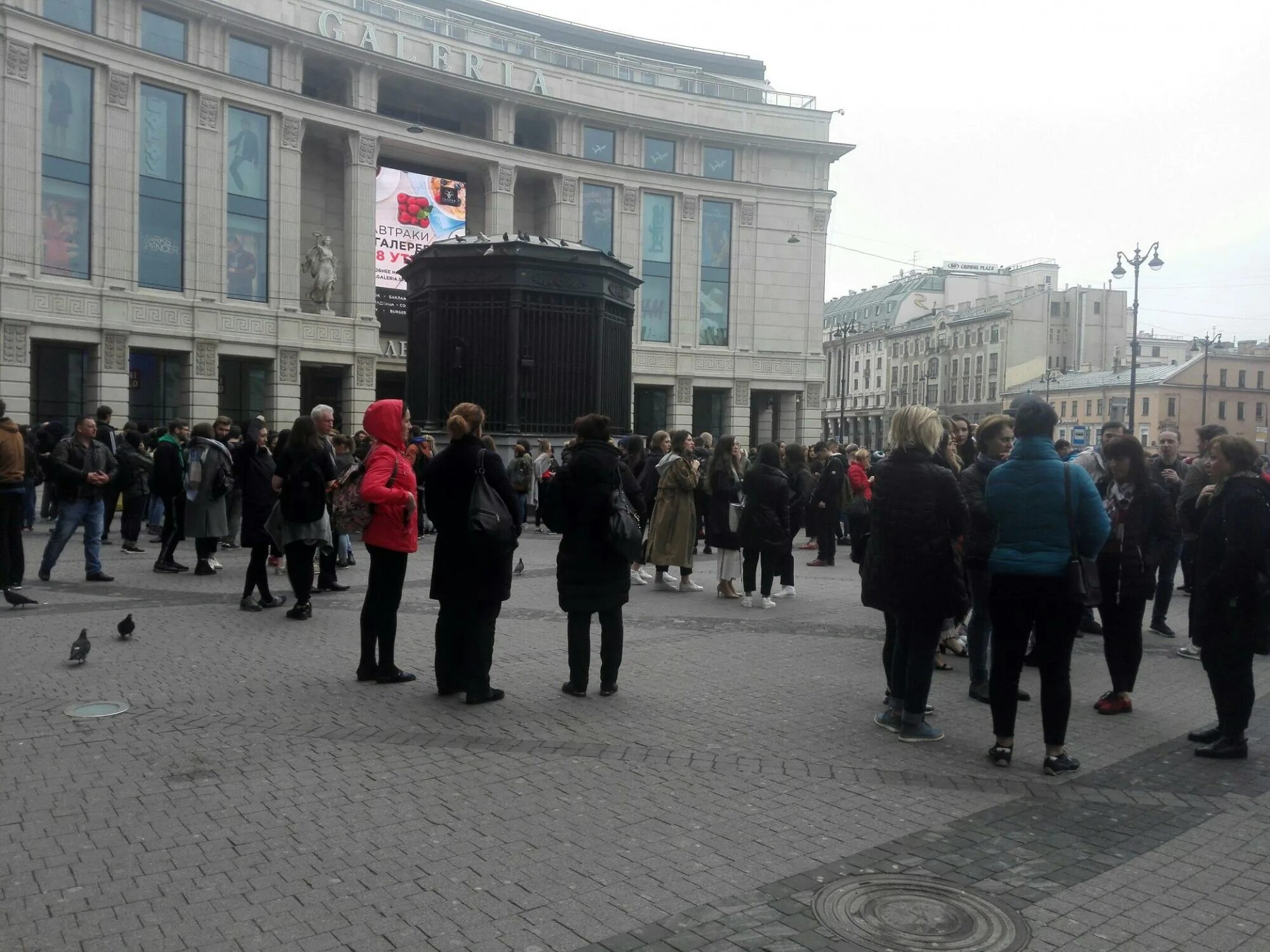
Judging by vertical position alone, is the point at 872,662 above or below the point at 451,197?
below

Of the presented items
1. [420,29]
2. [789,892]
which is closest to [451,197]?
[420,29]

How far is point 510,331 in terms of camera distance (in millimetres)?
19578

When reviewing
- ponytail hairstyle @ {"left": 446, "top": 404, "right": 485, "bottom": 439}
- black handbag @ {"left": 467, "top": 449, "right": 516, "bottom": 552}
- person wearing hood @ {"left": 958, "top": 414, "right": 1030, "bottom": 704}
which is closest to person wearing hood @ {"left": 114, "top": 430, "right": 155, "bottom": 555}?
ponytail hairstyle @ {"left": 446, "top": 404, "right": 485, "bottom": 439}

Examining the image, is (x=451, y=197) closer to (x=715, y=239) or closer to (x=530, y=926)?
(x=715, y=239)

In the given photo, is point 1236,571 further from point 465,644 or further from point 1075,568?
point 465,644

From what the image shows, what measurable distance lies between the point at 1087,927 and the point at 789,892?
3.55 ft

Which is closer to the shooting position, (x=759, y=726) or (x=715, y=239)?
(x=759, y=726)

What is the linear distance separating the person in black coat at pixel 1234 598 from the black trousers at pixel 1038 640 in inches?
43.1

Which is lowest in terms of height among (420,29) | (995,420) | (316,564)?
(316,564)

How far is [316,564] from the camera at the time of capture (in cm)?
1434

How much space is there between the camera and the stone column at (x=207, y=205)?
35.0m

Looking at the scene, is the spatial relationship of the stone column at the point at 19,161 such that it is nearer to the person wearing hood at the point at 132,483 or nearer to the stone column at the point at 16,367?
the stone column at the point at 16,367

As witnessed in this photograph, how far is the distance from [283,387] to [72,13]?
43.7ft

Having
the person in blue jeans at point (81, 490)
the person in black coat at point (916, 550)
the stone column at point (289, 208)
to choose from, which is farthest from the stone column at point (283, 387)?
the person in black coat at point (916, 550)
